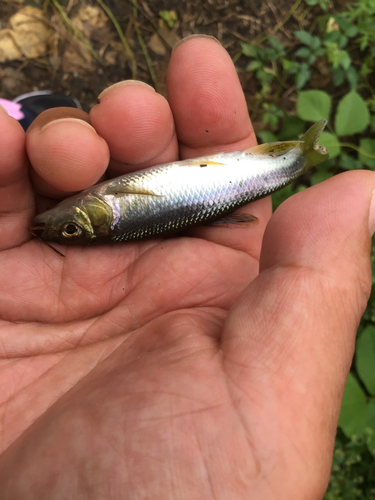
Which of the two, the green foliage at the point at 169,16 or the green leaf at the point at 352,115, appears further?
the green foliage at the point at 169,16

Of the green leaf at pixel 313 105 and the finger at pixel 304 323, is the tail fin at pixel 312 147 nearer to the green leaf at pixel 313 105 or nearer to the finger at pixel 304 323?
the green leaf at pixel 313 105

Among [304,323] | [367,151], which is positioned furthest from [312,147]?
[304,323]

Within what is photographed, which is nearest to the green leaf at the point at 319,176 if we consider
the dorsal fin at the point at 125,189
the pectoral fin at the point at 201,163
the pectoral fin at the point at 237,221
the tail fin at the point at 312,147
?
the tail fin at the point at 312,147

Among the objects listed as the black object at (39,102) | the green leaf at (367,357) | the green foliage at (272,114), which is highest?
the black object at (39,102)

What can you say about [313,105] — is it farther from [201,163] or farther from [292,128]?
[201,163]

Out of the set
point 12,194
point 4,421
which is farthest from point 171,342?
point 12,194

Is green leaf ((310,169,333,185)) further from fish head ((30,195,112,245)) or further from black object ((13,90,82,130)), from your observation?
black object ((13,90,82,130))

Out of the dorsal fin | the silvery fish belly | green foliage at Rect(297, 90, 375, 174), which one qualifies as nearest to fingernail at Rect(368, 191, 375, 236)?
the silvery fish belly
